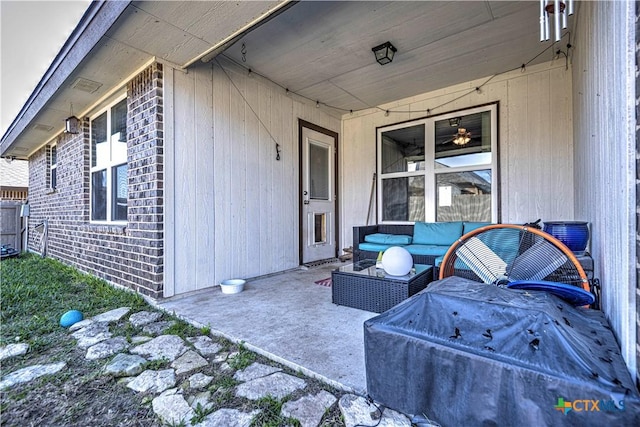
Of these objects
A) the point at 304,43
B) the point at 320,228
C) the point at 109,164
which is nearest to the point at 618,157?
the point at 304,43

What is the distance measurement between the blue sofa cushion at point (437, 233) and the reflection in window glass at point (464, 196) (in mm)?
447

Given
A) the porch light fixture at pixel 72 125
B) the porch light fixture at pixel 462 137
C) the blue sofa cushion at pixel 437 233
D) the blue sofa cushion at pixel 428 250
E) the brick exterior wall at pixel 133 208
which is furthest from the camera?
the porch light fixture at pixel 462 137

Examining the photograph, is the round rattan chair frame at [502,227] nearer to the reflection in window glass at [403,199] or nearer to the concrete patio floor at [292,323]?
the concrete patio floor at [292,323]

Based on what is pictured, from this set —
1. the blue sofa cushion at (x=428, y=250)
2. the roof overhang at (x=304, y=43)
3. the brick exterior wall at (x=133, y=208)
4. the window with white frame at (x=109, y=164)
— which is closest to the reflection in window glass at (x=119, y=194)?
the window with white frame at (x=109, y=164)

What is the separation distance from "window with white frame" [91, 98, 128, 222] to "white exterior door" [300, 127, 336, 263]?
2517mm

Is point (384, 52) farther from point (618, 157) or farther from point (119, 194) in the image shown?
point (119, 194)

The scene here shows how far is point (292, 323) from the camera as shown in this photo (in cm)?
243

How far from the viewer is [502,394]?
3.37 feet

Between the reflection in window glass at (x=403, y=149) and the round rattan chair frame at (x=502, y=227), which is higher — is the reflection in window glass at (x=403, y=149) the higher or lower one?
the higher one

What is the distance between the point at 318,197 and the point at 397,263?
9.60ft

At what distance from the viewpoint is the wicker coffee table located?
2.51m

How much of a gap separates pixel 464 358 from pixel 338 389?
28.4 inches

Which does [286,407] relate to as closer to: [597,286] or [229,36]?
[597,286]

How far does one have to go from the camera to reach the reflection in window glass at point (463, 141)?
4.42 m
